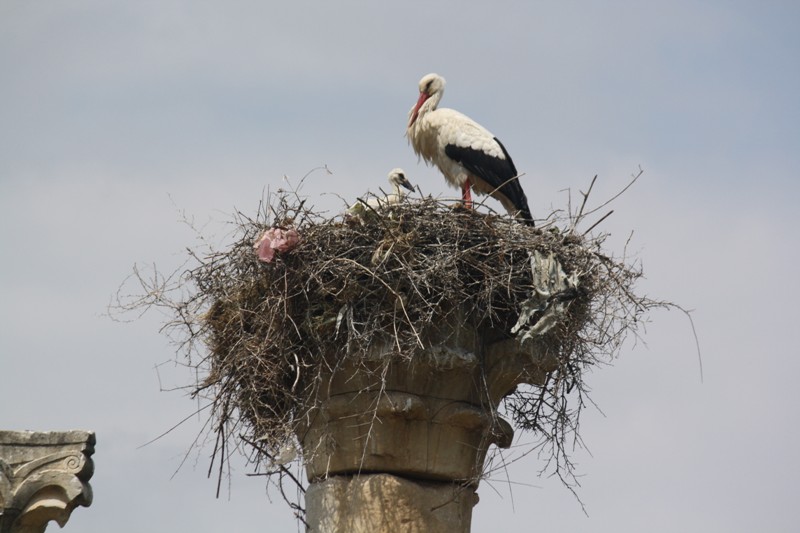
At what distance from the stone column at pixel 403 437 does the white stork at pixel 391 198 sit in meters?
1.03

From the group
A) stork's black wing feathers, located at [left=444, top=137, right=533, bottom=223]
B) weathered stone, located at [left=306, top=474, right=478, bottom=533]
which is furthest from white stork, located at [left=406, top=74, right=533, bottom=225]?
weathered stone, located at [left=306, top=474, right=478, bottom=533]

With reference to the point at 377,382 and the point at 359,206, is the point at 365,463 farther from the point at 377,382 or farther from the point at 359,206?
the point at 359,206

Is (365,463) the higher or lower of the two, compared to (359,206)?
lower

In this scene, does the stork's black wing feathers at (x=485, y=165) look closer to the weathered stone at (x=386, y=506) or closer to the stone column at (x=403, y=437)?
the stone column at (x=403, y=437)

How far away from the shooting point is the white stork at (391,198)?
32.1ft

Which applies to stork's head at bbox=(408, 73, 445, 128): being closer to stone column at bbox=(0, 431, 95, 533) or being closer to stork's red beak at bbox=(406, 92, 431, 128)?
stork's red beak at bbox=(406, 92, 431, 128)

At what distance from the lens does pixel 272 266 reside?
9.47 meters

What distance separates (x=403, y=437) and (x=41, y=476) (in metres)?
2.80

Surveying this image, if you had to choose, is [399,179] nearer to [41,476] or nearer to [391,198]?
[391,198]

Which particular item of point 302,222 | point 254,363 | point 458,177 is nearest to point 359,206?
point 302,222

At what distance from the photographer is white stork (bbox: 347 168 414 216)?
32.1 feet

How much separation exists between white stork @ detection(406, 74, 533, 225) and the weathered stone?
3.30m

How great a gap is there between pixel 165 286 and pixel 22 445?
3330 mm

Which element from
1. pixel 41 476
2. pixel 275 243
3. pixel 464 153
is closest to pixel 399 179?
pixel 464 153
